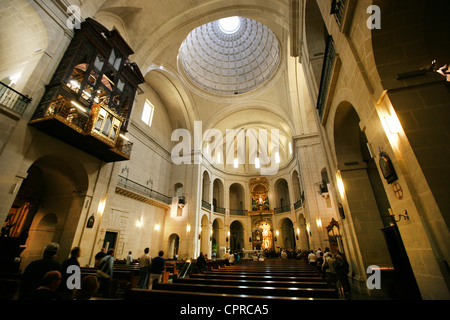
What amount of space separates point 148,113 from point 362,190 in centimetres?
1604

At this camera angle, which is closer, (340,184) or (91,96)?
Result: (340,184)

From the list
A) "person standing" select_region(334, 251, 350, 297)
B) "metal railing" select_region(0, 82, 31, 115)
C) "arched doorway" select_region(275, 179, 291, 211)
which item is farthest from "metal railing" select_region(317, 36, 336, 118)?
"arched doorway" select_region(275, 179, 291, 211)

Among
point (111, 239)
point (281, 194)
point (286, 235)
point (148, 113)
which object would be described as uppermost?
point (148, 113)

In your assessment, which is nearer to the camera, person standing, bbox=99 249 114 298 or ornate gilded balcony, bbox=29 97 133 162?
person standing, bbox=99 249 114 298

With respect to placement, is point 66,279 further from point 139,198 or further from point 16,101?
point 139,198

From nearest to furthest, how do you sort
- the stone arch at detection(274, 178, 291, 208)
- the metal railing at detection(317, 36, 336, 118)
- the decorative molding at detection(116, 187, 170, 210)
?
the metal railing at detection(317, 36, 336, 118)
the decorative molding at detection(116, 187, 170, 210)
the stone arch at detection(274, 178, 291, 208)

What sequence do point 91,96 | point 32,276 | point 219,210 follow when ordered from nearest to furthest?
point 32,276 < point 91,96 < point 219,210

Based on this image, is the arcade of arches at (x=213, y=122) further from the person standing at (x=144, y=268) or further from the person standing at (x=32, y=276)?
the person standing at (x=32, y=276)

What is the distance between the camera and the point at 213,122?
1905 centimetres

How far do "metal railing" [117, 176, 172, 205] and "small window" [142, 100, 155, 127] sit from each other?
17.8ft

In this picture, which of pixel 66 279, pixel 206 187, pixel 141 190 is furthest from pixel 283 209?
pixel 66 279

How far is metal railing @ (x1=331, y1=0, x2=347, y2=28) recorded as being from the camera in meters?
3.95

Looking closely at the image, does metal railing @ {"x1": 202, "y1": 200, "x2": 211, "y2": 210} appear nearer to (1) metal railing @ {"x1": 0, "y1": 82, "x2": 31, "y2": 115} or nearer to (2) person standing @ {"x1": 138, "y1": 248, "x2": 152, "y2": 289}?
(2) person standing @ {"x1": 138, "y1": 248, "x2": 152, "y2": 289}
